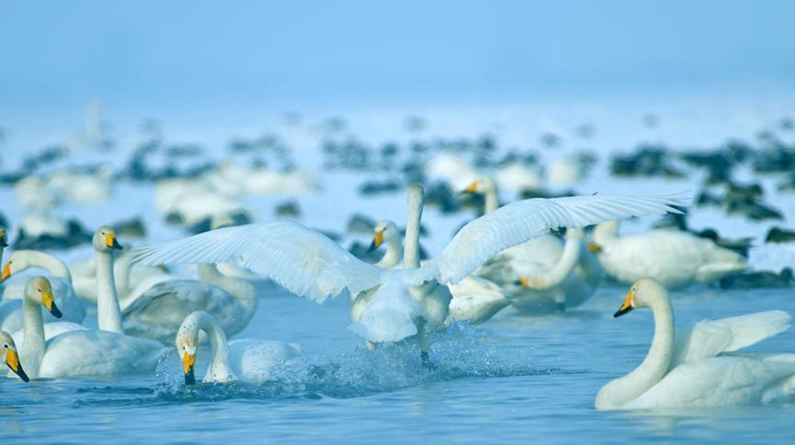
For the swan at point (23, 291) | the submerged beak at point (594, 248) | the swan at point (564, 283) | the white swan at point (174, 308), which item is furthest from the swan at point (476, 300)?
the swan at point (23, 291)

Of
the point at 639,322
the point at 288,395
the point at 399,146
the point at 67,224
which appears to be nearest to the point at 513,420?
the point at 288,395

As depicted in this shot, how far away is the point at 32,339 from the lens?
363 inches

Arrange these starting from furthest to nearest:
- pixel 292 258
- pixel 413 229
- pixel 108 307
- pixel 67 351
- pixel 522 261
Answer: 1. pixel 522 261
2. pixel 108 307
3. pixel 413 229
4. pixel 67 351
5. pixel 292 258

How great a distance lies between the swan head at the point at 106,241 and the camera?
10297mm

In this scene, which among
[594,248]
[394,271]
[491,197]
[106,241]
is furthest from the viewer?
[491,197]

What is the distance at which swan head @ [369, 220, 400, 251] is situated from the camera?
11.6 m

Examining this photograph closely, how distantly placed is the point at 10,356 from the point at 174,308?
84.2 inches

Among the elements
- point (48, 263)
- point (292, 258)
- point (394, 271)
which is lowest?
point (394, 271)

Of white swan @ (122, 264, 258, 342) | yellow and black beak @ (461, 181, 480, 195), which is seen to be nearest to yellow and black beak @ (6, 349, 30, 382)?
white swan @ (122, 264, 258, 342)

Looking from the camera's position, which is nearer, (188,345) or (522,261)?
(188,345)

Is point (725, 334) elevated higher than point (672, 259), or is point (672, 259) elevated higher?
point (672, 259)

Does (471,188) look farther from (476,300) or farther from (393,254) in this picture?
(476,300)

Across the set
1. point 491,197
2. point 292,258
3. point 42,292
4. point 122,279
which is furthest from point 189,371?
point 491,197

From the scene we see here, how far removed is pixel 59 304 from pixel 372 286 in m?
3.18
